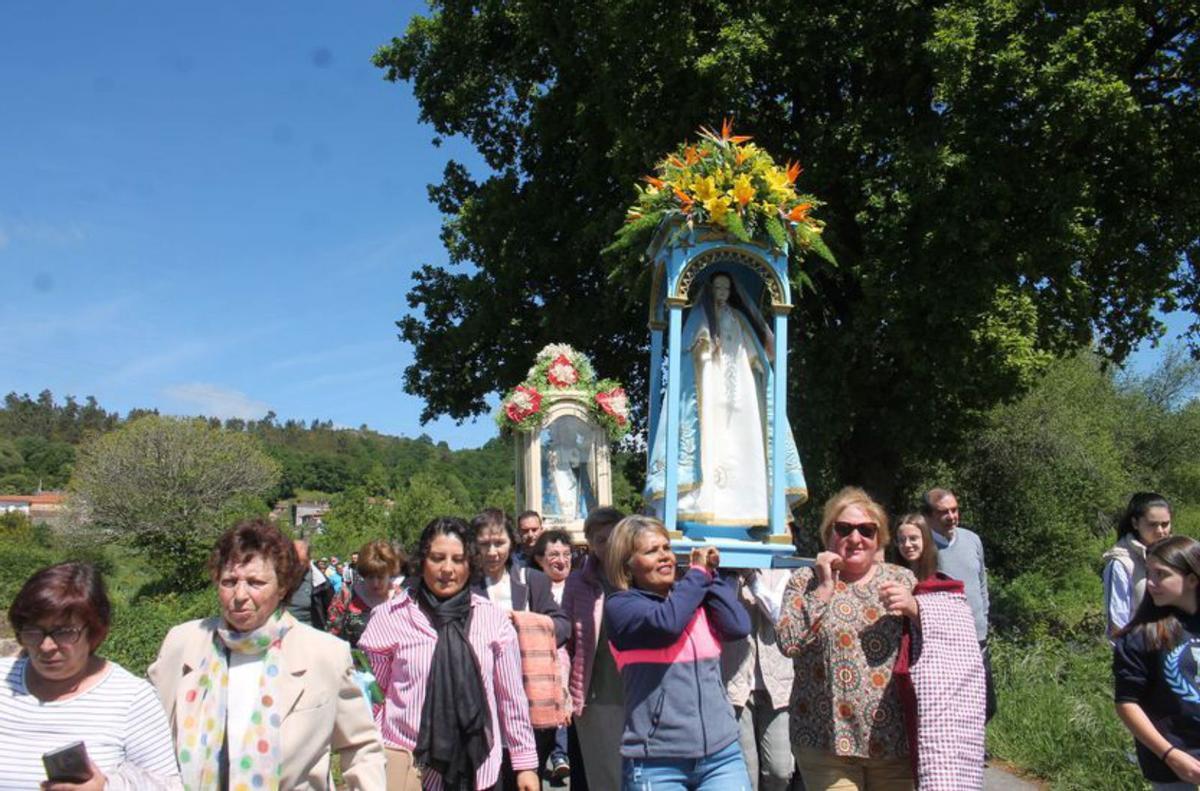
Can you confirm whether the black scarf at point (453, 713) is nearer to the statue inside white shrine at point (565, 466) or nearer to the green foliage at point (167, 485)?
the statue inside white shrine at point (565, 466)

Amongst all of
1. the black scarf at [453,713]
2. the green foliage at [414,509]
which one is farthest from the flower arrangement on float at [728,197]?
the green foliage at [414,509]

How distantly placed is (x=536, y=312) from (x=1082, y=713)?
12.3 m

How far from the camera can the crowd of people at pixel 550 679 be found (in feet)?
9.30

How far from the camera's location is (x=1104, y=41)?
40.4 ft

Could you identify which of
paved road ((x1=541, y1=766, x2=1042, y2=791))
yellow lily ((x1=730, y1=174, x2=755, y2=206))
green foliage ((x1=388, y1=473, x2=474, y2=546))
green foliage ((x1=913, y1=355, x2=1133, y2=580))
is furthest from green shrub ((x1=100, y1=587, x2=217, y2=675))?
green foliage ((x1=913, y1=355, x2=1133, y2=580))

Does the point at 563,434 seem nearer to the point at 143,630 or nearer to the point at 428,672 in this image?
the point at 428,672

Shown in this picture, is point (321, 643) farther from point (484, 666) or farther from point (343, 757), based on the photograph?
point (484, 666)

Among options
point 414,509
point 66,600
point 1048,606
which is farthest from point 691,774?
point 414,509

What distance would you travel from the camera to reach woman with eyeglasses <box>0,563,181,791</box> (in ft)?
8.93

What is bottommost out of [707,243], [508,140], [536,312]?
[707,243]

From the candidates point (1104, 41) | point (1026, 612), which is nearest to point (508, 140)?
point (1104, 41)

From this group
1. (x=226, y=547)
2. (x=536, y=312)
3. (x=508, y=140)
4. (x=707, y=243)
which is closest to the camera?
(x=226, y=547)

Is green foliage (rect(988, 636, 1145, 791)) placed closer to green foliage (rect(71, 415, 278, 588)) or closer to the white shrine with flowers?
the white shrine with flowers

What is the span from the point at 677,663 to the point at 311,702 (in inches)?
54.7
